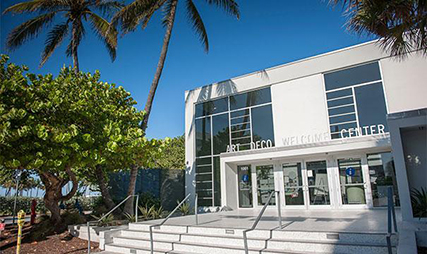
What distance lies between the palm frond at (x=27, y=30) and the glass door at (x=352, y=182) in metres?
14.8

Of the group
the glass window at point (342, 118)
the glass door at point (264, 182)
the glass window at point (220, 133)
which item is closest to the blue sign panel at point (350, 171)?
the glass window at point (342, 118)

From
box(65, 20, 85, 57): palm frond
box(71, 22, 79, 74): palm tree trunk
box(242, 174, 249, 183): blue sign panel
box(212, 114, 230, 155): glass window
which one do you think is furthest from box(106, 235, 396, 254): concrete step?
box(65, 20, 85, 57): palm frond

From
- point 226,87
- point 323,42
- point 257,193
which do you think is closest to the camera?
point 323,42

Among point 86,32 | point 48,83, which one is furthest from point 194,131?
point 48,83

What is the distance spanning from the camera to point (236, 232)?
7270 mm

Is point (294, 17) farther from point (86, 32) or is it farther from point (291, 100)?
point (86, 32)

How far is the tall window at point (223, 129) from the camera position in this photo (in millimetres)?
Result: 14680

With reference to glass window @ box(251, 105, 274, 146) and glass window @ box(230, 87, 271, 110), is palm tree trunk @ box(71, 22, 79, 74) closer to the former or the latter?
glass window @ box(230, 87, 271, 110)

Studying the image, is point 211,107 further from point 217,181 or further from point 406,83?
point 406,83

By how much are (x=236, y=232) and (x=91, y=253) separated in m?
4.26

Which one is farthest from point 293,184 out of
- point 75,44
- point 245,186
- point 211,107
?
point 75,44

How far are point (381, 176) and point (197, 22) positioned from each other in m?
10.6

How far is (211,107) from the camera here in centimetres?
1661

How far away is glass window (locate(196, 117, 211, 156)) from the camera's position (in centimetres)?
1612
